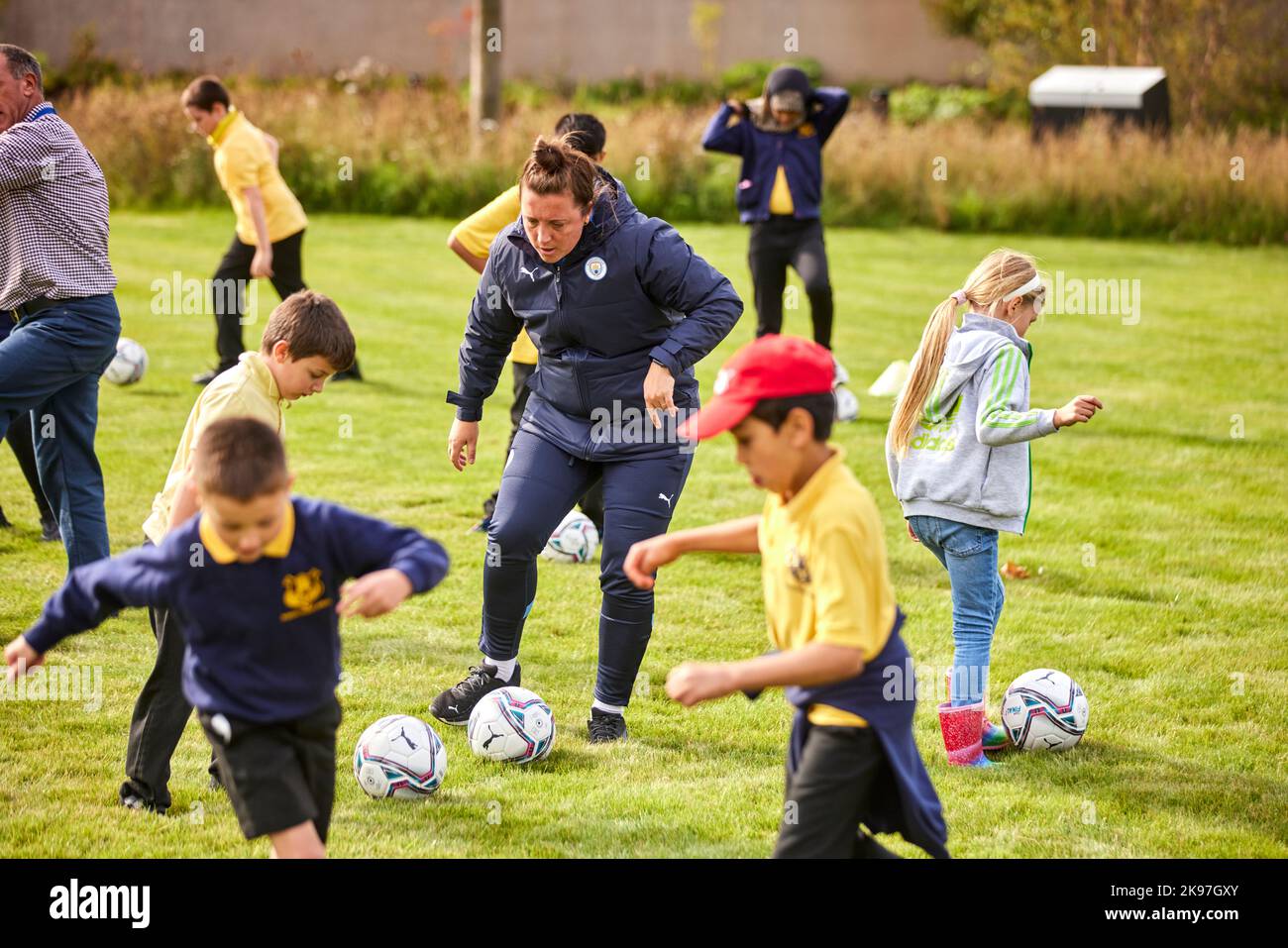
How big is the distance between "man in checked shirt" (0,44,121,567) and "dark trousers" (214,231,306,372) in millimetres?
5042

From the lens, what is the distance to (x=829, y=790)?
3.71 m

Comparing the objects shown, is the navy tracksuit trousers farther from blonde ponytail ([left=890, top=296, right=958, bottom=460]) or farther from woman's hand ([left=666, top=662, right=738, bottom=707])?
woman's hand ([left=666, top=662, right=738, bottom=707])

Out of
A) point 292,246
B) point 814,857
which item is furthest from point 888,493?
point 814,857

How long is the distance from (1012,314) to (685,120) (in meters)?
19.3

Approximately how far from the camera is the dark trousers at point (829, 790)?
3.72m

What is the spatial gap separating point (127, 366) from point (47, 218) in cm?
591

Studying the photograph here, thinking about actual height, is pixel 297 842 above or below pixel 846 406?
below

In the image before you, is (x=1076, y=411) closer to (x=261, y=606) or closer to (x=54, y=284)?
(x=261, y=606)

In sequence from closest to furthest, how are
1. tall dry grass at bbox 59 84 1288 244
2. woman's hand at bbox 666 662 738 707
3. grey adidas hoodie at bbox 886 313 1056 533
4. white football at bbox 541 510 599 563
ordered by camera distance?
1. woman's hand at bbox 666 662 738 707
2. grey adidas hoodie at bbox 886 313 1056 533
3. white football at bbox 541 510 599 563
4. tall dry grass at bbox 59 84 1288 244

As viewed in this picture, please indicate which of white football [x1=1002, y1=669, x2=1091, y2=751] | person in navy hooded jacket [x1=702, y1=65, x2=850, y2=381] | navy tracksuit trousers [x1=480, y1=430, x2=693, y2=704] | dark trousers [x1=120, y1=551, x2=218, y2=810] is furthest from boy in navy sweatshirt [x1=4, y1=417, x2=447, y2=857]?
person in navy hooded jacket [x1=702, y1=65, x2=850, y2=381]

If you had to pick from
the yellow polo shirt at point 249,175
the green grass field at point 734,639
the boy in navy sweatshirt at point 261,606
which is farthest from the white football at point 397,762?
the yellow polo shirt at point 249,175

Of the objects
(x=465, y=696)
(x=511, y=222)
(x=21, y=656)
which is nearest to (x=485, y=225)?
(x=511, y=222)

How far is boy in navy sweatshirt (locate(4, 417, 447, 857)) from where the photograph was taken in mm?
3633
